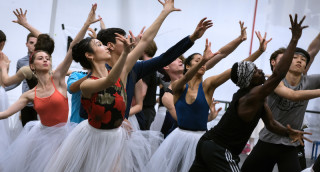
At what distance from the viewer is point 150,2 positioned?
7672 millimetres

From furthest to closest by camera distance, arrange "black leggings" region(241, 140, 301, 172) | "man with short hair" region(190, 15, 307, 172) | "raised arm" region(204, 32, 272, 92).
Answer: "raised arm" region(204, 32, 272, 92)
"black leggings" region(241, 140, 301, 172)
"man with short hair" region(190, 15, 307, 172)

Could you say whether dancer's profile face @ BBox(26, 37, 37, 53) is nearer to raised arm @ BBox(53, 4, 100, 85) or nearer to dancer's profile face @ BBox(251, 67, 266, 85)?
raised arm @ BBox(53, 4, 100, 85)

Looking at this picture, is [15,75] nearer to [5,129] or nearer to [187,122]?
[5,129]

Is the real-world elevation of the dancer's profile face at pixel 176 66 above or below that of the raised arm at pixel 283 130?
above

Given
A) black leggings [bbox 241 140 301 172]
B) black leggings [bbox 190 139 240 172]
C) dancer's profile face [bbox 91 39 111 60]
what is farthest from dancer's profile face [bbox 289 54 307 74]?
dancer's profile face [bbox 91 39 111 60]

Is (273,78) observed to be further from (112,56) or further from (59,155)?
(59,155)

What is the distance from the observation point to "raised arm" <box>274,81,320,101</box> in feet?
11.1

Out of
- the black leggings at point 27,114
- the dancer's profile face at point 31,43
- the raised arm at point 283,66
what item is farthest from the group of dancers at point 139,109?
the dancer's profile face at point 31,43

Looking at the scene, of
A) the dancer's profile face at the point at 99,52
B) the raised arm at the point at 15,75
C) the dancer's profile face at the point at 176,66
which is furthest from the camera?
the raised arm at the point at 15,75

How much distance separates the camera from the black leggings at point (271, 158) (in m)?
3.58

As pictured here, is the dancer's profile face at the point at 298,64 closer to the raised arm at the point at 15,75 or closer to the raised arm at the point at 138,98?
the raised arm at the point at 138,98

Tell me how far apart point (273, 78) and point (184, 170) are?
1.38 metres

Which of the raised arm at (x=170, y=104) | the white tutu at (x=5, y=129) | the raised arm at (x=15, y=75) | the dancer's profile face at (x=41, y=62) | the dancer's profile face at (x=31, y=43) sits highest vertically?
the dancer's profile face at (x=41, y=62)

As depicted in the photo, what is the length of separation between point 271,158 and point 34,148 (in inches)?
78.3
